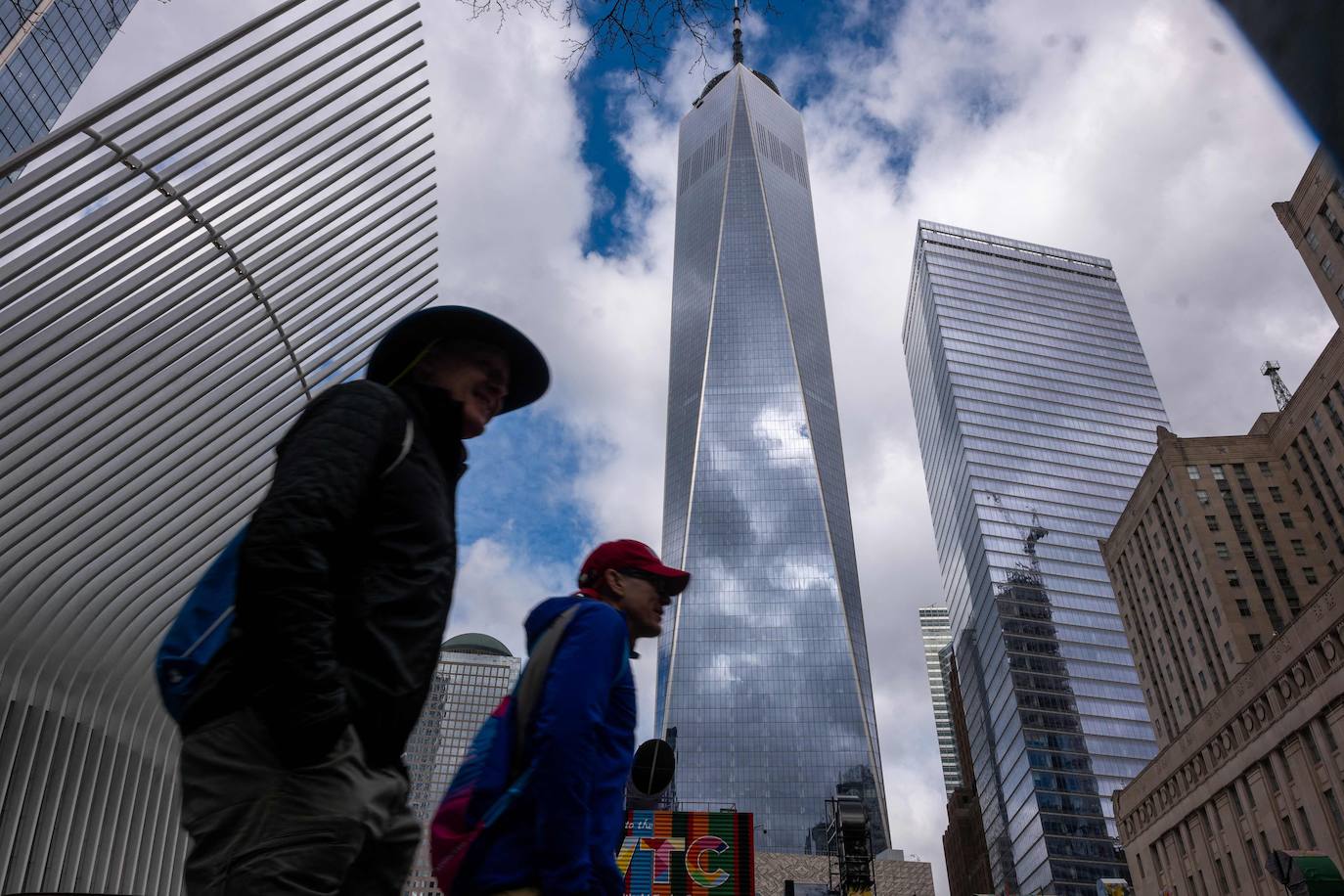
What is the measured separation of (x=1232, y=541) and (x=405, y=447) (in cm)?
6571

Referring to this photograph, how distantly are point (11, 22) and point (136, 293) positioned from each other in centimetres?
4176

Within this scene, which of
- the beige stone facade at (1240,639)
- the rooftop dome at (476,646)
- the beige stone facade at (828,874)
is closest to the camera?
the beige stone facade at (1240,639)

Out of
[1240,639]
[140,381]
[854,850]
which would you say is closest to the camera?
[140,381]

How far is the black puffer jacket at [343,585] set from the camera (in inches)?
61.4

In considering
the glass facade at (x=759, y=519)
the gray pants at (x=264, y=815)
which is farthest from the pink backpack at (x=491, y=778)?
the glass facade at (x=759, y=519)

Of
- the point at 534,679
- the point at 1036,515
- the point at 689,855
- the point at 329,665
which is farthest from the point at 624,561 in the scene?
the point at 1036,515

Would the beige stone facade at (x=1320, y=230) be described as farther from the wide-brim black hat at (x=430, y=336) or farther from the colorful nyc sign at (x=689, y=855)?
the wide-brim black hat at (x=430, y=336)

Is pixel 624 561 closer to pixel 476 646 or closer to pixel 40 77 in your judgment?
pixel 40 77

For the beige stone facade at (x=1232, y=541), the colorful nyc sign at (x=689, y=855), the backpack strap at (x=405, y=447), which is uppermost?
the beige stone facade at (x=1232, y=541)

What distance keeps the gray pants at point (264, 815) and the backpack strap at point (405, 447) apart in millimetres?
558

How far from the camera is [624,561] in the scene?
2.99 metres

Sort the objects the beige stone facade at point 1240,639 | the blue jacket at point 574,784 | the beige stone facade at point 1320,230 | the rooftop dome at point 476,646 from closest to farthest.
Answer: the blue jacket at point 574,784, the beige stone facade at point 1240,639, the beige stone facade at point 1320,230, the rooftop dome at point 476,646

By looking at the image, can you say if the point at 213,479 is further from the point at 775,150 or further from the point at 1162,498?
the point at 775,150

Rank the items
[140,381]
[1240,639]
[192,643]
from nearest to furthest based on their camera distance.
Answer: [192,643] < [140,381] < [1240,639]
